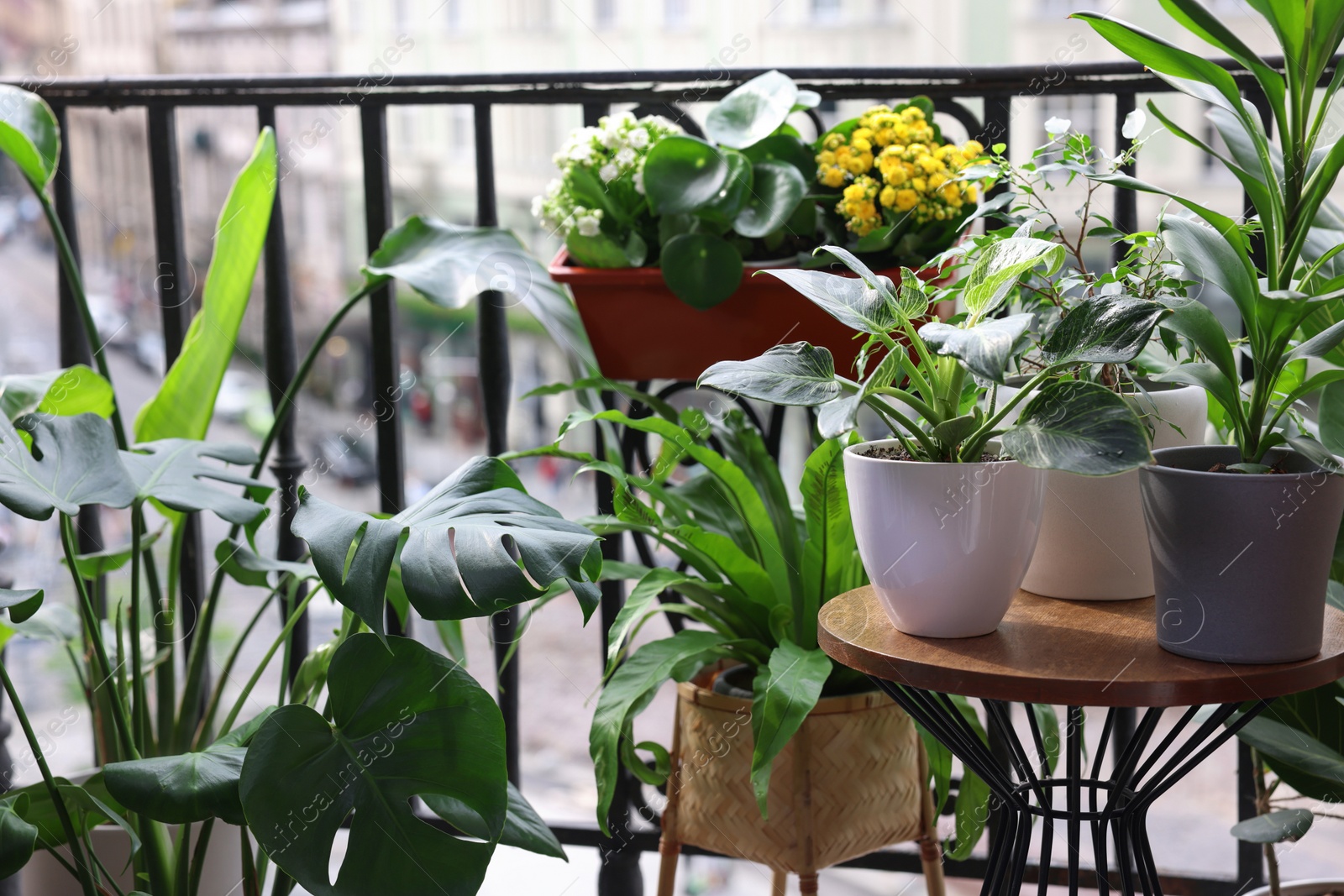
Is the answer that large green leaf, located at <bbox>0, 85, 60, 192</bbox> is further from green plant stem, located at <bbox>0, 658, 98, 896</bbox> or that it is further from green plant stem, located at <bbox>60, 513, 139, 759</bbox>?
green plant stem, located at <bbox>0, 658, 98, 896</bbox>

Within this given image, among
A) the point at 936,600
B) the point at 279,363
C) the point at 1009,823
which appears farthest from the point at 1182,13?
the point at 279,363

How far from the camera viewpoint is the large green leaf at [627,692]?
106 cm

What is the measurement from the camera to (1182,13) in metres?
0.80

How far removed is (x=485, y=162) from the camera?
1407mm

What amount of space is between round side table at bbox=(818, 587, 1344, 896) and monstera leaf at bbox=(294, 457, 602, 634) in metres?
0.22

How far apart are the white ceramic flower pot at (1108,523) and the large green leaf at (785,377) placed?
0.74 feet

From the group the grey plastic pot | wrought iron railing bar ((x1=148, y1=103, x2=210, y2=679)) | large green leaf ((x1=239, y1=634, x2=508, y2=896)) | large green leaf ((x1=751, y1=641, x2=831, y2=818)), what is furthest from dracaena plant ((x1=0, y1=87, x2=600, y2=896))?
the grey plastic pot

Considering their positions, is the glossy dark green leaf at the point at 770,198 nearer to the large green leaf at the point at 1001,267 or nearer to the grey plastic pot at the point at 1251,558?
the large green leaf at the point at 1001,267

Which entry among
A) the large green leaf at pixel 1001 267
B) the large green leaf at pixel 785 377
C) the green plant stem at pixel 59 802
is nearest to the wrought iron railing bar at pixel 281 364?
the green plant stem at pixel 59 802

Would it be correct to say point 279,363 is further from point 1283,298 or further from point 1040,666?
point 1283,298

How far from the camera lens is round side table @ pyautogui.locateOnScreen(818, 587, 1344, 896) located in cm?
76

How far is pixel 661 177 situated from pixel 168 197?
0.72 metres

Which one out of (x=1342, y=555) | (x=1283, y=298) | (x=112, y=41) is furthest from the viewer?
(x=112, y=41)

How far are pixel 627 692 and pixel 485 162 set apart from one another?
0.71m
